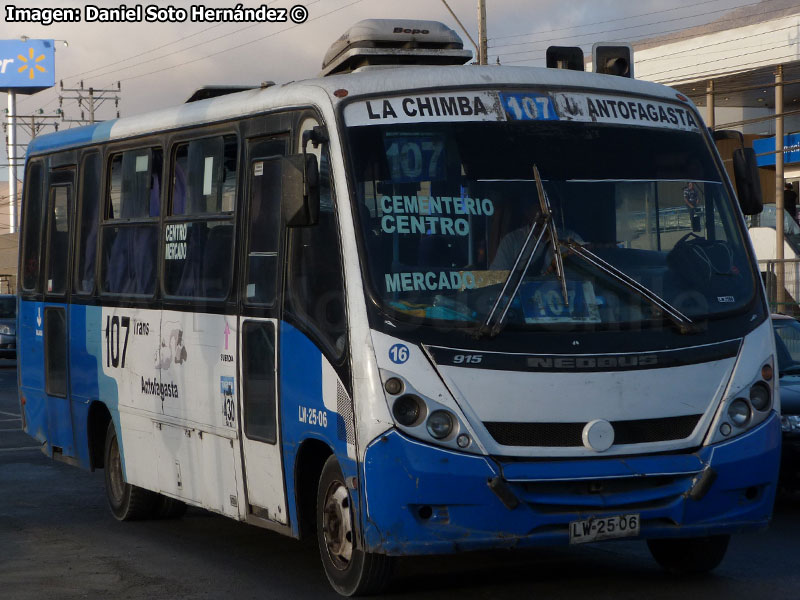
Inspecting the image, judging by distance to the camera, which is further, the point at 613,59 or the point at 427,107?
the point at 613,59

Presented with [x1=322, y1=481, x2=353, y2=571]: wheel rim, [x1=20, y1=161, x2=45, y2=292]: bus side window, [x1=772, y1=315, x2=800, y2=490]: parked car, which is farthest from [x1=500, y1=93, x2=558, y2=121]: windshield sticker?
[x1=20, y1=161, x2=45, y2=292]: bus side window

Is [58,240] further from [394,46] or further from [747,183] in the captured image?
[747,183]

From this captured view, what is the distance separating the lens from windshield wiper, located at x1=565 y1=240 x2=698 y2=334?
7.44 m

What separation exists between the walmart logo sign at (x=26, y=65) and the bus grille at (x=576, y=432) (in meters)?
103

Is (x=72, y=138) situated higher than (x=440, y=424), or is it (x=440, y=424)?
(x=72, y=138)

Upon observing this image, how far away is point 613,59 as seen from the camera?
9055mm

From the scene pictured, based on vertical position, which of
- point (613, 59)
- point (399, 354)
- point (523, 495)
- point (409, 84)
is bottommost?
point (523, 495)

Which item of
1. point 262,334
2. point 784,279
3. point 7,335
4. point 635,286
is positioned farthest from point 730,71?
point 635,286

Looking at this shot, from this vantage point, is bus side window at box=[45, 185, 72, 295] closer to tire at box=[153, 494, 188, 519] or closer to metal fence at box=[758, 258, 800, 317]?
tire at box=[153, 494, 188, 519]

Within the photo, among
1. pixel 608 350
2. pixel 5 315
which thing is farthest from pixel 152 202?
pixel 5 315

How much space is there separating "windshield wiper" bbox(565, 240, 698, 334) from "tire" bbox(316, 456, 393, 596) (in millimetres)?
→ 1698

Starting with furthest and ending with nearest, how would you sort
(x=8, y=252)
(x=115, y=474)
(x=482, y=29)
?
1. (x=8, y=252)
2. (x=482, y=29)
3. (x=115, y=474)

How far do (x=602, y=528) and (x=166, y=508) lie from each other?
4.98 m

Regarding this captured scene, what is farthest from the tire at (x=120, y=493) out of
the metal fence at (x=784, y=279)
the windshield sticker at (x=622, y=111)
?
the metal fence at (x=784, y=279)
